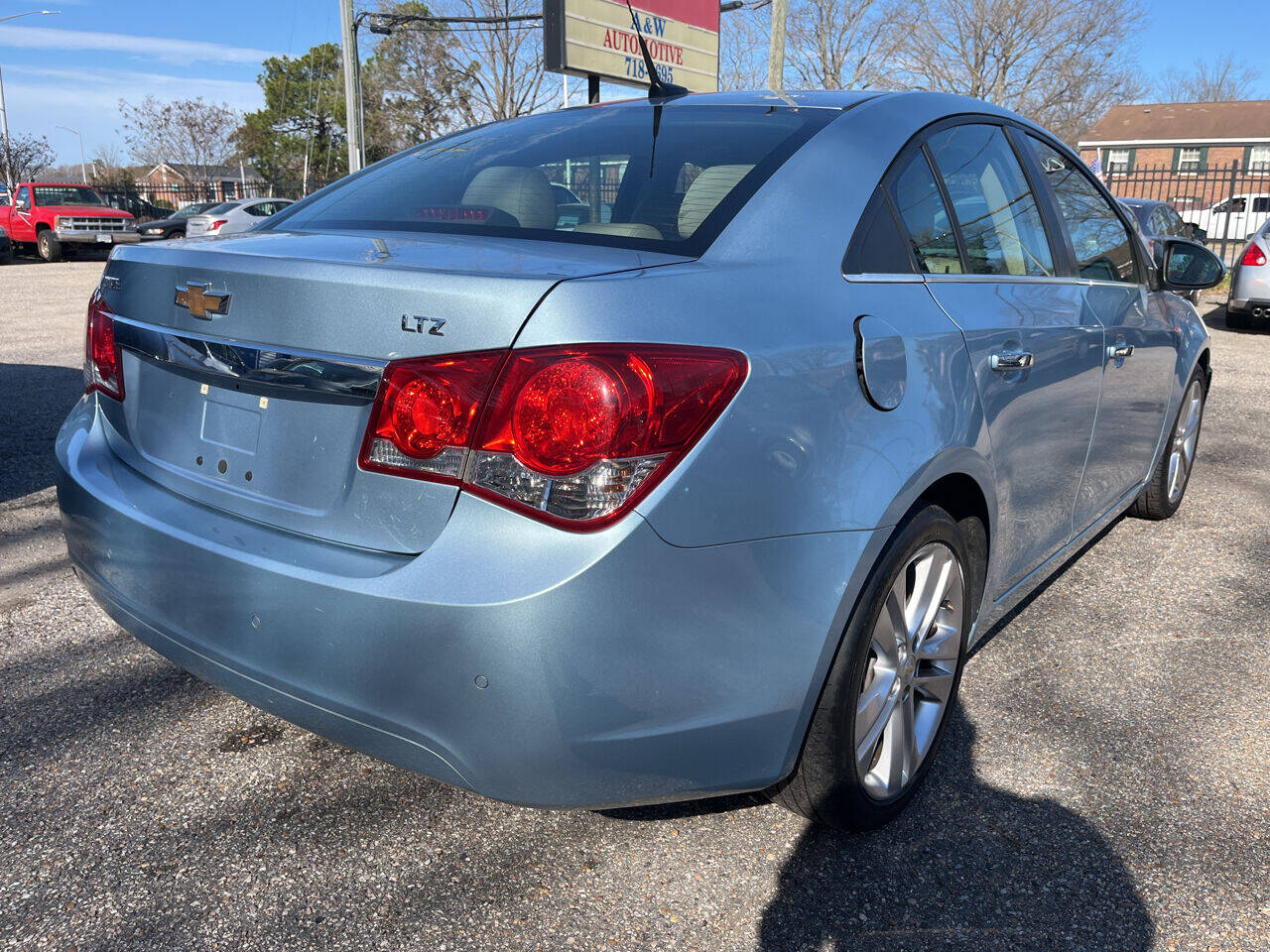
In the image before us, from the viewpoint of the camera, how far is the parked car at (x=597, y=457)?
1.59 meters

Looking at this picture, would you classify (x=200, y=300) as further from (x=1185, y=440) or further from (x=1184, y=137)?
(x=1184, y=137)

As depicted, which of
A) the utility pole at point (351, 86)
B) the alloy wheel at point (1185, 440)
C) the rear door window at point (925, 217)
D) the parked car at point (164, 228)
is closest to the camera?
the rear door window at point (925, 217)

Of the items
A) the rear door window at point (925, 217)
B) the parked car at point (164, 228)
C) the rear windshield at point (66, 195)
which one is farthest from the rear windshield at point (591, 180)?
the rear windshield at point (66, 195)

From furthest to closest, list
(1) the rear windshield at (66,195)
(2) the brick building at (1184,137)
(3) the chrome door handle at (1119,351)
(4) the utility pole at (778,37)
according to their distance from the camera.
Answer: (2) the brick building at (1184,137) < (1) the rear windshield at (66,195) < (4) the utility pole at (778,37) < (3) the chrome door handle at (1119,351)

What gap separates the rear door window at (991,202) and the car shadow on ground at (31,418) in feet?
11.5

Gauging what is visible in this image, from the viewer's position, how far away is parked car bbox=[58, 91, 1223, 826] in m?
1.59

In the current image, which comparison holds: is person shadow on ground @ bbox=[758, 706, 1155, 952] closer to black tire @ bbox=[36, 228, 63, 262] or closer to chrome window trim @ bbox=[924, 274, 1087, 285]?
chrome window trim @ bbox=[924, 274, 1087, 285]

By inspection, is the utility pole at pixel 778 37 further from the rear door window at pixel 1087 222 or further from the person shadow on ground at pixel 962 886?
the person shadow on ground at pixel 962 886

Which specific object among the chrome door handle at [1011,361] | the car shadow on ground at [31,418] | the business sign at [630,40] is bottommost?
the car shadow on ground at [31,418]

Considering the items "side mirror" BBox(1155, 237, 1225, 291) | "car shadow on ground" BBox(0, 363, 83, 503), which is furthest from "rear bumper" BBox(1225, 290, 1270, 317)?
"car shadow on ground" BBox(0, 363, 83, 503)

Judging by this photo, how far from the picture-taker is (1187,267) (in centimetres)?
387

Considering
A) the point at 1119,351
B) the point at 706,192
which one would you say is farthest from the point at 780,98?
the point at 1119,351

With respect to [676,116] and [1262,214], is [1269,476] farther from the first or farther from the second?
[1262,214]

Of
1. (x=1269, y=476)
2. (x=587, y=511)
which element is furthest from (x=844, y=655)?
(x=1269, y=476)
